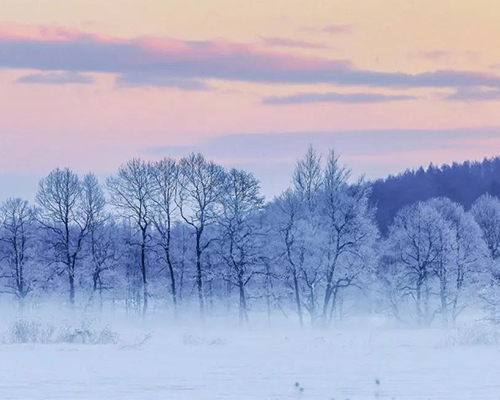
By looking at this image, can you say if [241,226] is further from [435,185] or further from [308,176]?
[435,185]

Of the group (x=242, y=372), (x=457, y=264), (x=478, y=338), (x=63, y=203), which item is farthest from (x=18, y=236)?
(x=242, y=372)

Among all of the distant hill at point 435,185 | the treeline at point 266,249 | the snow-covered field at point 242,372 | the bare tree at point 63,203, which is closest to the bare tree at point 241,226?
the treeline at point 266,249

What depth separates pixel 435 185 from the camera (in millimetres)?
143250

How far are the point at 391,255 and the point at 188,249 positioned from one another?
59.4 ft

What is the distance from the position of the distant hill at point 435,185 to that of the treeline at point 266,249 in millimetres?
50280

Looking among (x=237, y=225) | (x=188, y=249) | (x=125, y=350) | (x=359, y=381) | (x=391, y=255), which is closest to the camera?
(x=359, y=381)

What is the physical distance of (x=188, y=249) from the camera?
79.3 meters

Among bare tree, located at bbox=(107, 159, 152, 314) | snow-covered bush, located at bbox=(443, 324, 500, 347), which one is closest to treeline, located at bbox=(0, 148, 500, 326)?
bare tree, located at bbox=(107, 159, 152, 314)

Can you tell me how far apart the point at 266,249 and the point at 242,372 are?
41157 millimetres

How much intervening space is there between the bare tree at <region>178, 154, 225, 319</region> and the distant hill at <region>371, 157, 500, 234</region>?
57.3 metres

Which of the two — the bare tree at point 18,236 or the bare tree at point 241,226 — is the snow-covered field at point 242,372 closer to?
the bare tree at point 241,226

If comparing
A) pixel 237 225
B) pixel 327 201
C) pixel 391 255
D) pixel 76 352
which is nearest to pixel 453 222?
pixel 391 255

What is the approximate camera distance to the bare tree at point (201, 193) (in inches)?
2510

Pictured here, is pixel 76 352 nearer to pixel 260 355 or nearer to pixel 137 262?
pixel 260 355
